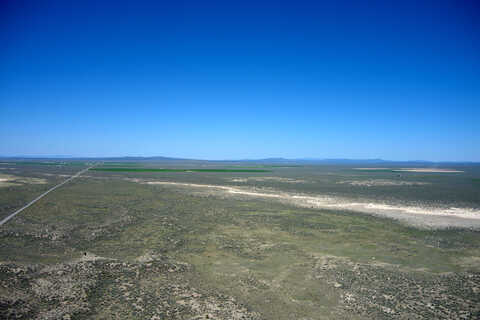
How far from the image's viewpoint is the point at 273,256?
565 inches

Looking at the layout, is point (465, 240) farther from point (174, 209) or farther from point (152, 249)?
point (174, 209)

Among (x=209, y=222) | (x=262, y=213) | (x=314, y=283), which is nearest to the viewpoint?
(x=314, y=283)

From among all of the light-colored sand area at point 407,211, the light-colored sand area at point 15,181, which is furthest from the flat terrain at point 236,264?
the light-colored sand area at point 15,181

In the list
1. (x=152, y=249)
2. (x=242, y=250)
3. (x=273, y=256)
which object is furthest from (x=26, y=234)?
(x=273, y=256)

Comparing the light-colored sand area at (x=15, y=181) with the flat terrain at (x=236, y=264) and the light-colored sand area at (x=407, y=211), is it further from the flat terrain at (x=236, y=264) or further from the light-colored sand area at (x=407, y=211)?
the light-colored sand area at (x=407, y=211)

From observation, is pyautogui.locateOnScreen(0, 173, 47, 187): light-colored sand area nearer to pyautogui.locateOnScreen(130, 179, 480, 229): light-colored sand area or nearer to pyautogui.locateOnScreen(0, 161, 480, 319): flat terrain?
pyautogui.locateOnScreen(0, 161, 480, 319): flat terrain

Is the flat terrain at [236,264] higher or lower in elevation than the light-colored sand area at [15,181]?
lower

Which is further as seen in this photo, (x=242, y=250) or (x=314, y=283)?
(x=242, y=250)

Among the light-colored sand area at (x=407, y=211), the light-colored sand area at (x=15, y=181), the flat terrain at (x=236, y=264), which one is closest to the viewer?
the flat terrain at (x=236, y=264)

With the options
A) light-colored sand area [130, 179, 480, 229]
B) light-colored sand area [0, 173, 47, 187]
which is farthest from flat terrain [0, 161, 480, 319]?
light-colored sand area [0, 173, 47, 187]

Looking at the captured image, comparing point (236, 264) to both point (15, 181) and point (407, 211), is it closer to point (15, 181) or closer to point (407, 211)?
point (407, 211)

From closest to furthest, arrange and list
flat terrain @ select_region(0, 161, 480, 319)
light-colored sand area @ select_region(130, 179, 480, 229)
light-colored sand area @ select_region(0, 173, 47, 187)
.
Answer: flat terrain @ select_region(0, 161, 480, 319) → light-colored sand area @ select_region(130, 179, 480, 229) → light-colored sand area @ select_region(0, 173, 47, 187)

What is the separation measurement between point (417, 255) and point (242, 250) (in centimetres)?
956

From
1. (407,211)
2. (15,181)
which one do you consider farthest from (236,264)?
(15,181)
